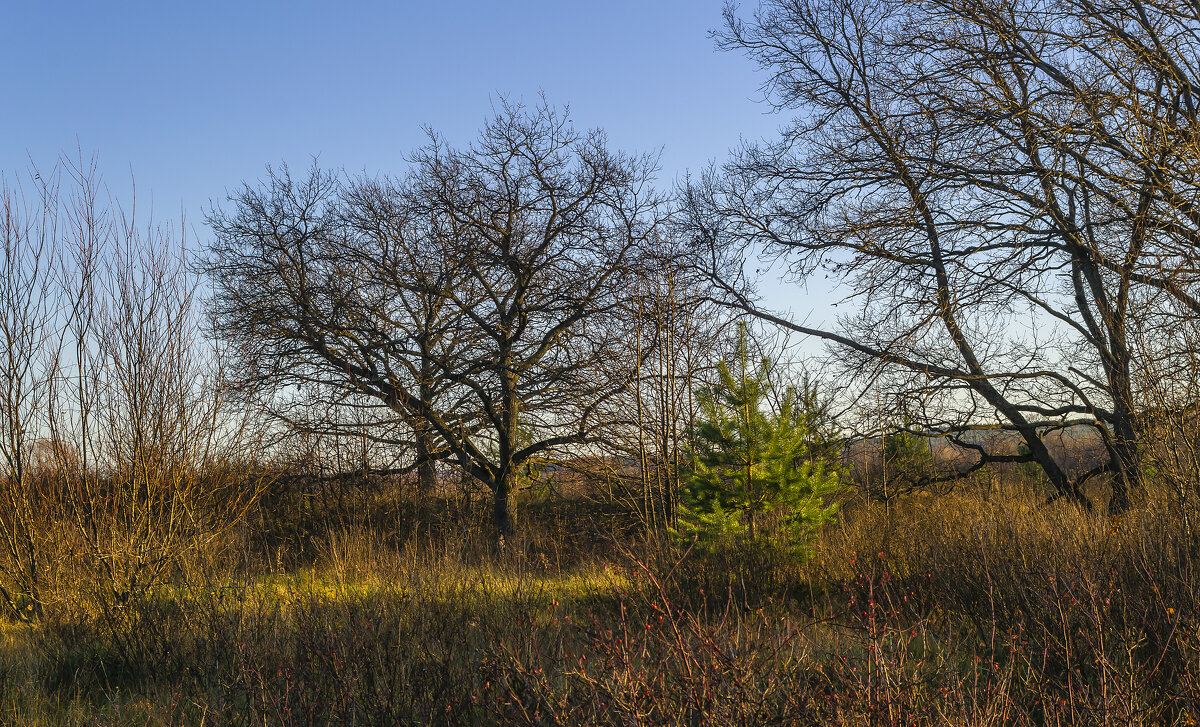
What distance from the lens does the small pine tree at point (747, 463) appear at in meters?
8.82

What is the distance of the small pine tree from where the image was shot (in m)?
8.82

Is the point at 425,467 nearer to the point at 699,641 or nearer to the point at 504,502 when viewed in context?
the point at 504,502

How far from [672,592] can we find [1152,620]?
3.46m

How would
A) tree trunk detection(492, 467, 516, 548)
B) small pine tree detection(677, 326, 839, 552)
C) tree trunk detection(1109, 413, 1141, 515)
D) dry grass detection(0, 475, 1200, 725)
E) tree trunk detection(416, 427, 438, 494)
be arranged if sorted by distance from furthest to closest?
tree trunk detection(492, 467, 516, 548)
tree trunk detection(416, 427, 438, 494)
small pine tree detection(677, 326, 839, 552)
tree trunk detection(1109, 413, 1141, 515)
dry grass detection(0, 475, 1200, 725)

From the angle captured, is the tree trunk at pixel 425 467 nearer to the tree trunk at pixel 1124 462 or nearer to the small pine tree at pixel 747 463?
the small pine tree at pixel 747 463

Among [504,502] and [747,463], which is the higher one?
[747,463]

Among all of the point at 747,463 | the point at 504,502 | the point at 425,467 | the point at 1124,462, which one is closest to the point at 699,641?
the point at 747,463

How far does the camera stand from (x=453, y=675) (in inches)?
151

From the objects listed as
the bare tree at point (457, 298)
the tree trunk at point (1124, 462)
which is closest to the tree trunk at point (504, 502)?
the bare tree at point (457, 298)

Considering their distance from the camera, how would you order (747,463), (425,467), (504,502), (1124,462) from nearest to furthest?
(1124,462) < (747,463) < (504,502) < (425,467)

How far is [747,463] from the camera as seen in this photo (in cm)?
905

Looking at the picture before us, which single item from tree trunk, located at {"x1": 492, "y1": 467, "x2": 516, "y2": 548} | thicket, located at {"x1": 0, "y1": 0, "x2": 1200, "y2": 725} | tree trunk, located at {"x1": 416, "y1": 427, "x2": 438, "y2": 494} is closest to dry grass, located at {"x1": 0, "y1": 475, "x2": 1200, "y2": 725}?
thicket, located at {"x1": 0, "y1": 0, "x2": 1200, "y2": 725}

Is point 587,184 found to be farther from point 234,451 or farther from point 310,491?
point 234,451

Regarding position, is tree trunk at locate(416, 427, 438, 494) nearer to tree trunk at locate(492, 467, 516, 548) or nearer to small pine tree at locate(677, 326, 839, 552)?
tree trunk at locate(492, 467, 516, 548)
